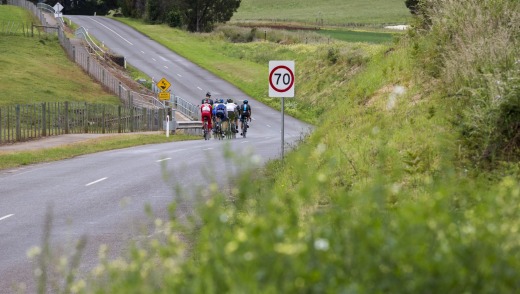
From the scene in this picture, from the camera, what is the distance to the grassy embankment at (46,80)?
39.2 meters

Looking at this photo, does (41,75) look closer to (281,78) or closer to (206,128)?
(206,128)

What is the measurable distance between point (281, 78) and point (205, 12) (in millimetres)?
80346

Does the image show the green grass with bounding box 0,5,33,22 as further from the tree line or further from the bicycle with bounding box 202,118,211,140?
the bicycle with bounding box 202,118,211,140

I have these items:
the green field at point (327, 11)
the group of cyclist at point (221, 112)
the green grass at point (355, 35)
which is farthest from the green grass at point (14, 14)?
the group of cyclist at point (221, 112)

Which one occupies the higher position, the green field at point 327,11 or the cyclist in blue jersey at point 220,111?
the cyclist in blue jersey at point 220,111

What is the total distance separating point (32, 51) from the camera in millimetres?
68688

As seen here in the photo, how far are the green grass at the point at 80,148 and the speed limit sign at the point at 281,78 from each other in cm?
838

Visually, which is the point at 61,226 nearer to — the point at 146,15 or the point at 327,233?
the point at 327,233

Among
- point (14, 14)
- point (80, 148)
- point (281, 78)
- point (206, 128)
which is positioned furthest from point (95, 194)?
point (14, 14)

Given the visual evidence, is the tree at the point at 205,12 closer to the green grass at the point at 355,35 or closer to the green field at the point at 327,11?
the green grass at the point at 355,35

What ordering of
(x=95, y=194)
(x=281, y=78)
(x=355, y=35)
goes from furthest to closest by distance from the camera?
(x=355, y=35) < (x=281, y=78) < (x=95, y=194)

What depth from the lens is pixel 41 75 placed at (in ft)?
198

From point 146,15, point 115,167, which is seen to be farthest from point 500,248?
point 146,15

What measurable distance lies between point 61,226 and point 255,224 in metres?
11.1
